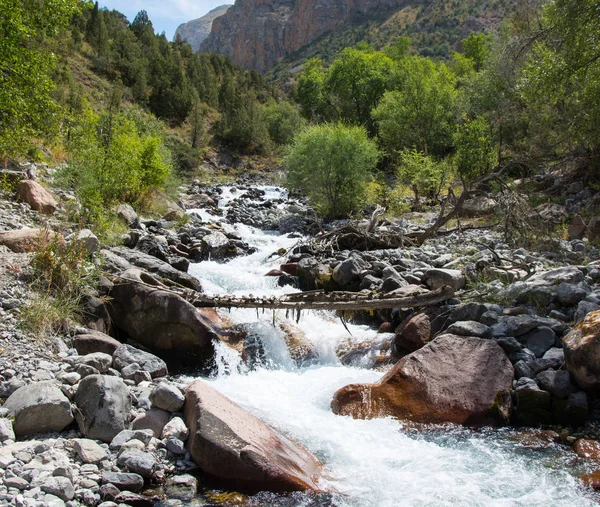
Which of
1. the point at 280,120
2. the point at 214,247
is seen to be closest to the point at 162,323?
the point at 214,247

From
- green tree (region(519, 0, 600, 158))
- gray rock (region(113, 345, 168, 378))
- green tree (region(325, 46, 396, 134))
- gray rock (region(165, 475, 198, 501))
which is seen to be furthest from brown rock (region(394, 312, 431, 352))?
green tree (region(325, 46, 396, 134))

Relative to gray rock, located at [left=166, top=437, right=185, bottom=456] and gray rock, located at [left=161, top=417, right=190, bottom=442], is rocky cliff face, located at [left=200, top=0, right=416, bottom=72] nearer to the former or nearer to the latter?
gray rock, located at [left=161, top=417, right=190, bottom=442]

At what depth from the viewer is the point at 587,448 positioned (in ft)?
16.4

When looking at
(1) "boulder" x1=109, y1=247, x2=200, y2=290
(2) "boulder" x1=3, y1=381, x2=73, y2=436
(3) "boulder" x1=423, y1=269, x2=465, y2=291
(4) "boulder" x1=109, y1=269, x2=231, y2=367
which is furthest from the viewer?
(1) "boulder" x1=109, y1=247, x2=200, y2=290

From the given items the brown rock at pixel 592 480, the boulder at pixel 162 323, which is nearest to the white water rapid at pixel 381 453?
the brown rock at pixel 592 480

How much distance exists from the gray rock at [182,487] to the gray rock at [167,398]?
2.77 feet

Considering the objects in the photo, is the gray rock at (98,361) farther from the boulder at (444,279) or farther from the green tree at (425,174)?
the green tree at (425,174)

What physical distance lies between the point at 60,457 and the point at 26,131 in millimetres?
5442

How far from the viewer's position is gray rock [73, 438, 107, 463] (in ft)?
13.1

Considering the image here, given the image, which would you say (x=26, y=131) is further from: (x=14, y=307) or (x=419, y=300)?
(x=419, y=300)

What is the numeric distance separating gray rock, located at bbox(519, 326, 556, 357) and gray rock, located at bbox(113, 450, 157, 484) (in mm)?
5099

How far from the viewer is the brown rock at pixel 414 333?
7.49 metres

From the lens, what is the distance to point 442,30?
88.9 m

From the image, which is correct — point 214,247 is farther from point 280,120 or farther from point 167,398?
point 280,120
